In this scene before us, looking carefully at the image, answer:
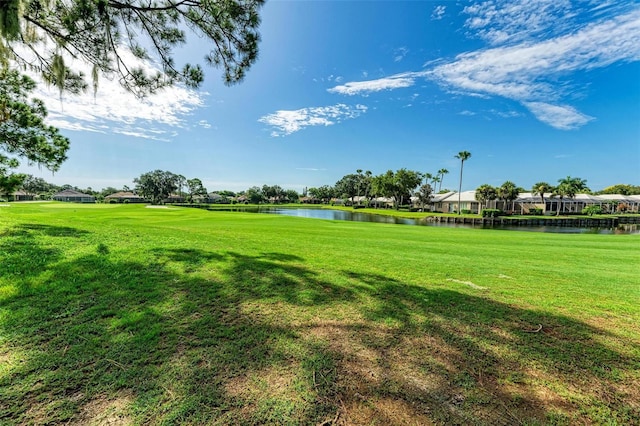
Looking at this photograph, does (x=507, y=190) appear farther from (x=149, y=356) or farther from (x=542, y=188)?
(x=149, y=356)

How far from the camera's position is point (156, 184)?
93125 millimetres

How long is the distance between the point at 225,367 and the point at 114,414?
0.83 metres

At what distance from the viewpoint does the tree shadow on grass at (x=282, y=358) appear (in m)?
2.12

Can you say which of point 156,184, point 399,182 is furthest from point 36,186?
point 399,182

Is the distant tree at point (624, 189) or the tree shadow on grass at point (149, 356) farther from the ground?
the distant tree at point (624, 189)

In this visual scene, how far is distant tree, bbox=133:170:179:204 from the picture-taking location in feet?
303

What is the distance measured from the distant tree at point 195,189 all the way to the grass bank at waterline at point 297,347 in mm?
113554

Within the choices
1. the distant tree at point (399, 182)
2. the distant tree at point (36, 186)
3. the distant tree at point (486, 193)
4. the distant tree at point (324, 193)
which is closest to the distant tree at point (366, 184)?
the distant tree at point (324, 193)

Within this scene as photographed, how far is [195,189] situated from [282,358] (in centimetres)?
12043

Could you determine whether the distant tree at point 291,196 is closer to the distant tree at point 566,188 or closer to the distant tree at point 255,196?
the distant tree at point 255,196

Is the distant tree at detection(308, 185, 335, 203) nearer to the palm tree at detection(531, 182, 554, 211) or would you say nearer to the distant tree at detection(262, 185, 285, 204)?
the distant tree at detection(262, 185, 285, 204)

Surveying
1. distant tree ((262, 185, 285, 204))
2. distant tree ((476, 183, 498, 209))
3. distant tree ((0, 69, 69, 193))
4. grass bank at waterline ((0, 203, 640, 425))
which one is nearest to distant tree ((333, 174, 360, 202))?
distant tree ((262, 185, 285, 204))

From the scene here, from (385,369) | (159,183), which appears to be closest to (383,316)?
(385,369)

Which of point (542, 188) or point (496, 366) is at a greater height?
point (542, 188)
